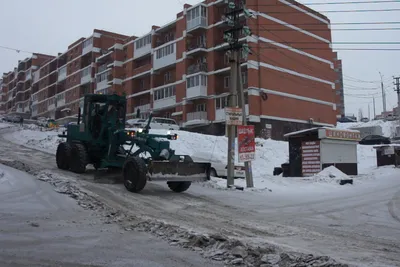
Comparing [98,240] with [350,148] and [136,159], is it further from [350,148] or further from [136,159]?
[350,148]

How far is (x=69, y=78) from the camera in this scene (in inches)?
3361

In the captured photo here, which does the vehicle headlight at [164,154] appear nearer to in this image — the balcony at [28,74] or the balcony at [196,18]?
the balcony at [196,18]

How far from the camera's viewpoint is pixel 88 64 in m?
79.9

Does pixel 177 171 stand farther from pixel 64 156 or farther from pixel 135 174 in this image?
pixel 64 156

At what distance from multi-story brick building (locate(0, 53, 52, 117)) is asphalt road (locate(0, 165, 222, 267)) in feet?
356

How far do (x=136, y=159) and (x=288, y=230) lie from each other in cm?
505

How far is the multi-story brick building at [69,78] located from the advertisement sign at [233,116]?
178ft

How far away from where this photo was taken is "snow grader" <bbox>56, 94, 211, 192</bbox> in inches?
441

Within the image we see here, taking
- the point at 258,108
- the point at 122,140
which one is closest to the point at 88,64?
the point at 258,108

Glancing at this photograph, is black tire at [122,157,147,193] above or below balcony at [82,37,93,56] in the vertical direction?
below

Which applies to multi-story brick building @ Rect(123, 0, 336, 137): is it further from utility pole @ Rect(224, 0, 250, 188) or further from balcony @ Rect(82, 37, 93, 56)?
balcony @ Rect(82, 37, 93, 56)

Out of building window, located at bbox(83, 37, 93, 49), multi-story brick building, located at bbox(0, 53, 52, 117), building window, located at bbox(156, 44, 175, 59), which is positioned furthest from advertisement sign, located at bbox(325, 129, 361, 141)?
multi-story brick building, located at bbox(0, 53, 52, 117)

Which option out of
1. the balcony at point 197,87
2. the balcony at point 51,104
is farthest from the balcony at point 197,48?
the balcony at point 51,104

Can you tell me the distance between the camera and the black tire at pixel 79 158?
1388cm
